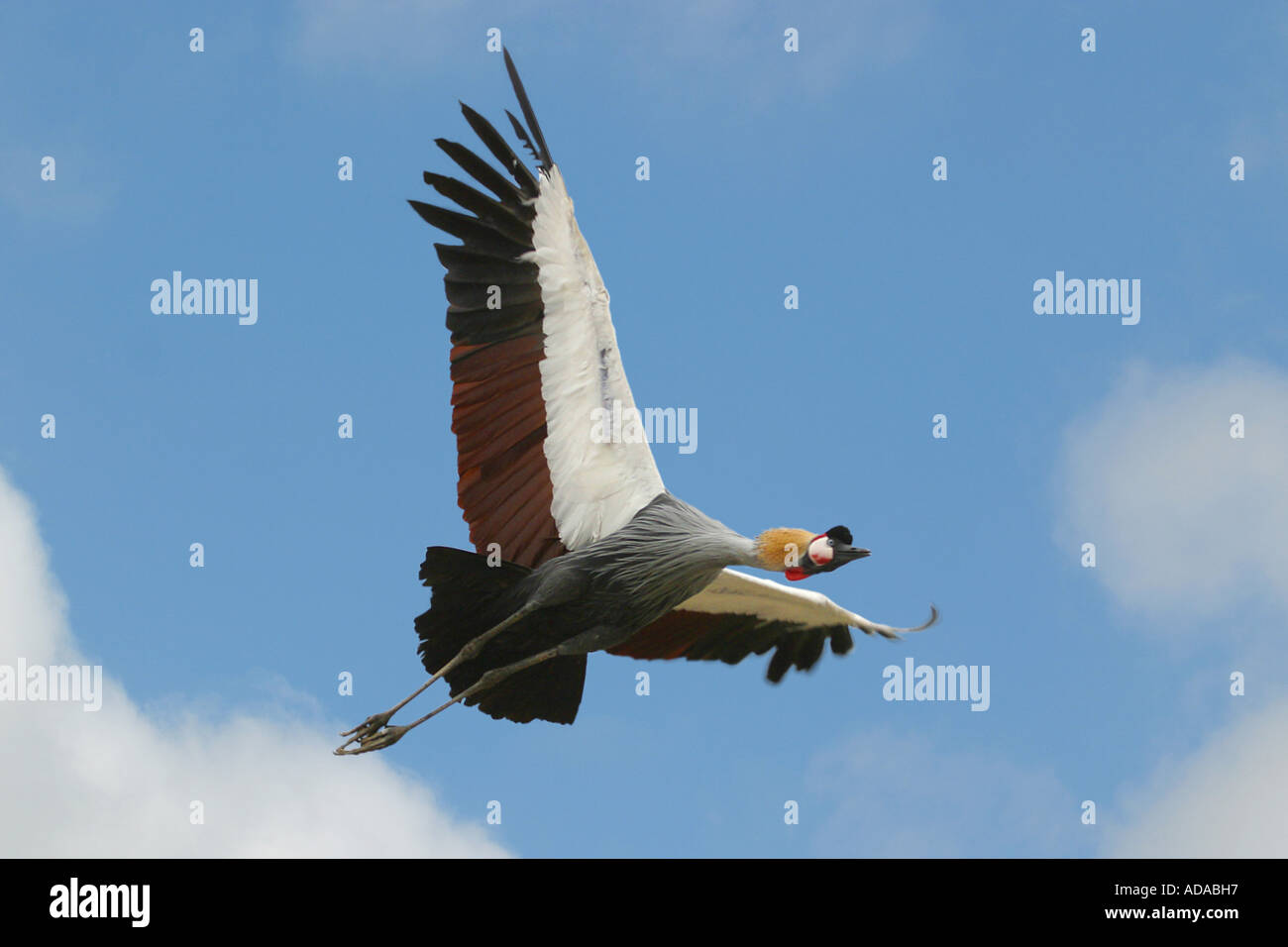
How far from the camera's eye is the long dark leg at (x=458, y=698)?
40.4 ft

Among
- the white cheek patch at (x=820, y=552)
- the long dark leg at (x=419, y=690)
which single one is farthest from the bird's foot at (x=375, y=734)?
the white cheek patch at (x=820, y=552)

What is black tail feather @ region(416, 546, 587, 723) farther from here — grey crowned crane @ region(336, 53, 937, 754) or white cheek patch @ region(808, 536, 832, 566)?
white cheek patch @ region(808, 536, 832, 566)

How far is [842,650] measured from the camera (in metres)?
14.9

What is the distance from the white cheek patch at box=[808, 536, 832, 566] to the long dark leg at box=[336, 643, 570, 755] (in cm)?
214

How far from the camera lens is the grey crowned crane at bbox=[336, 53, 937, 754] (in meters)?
12.4

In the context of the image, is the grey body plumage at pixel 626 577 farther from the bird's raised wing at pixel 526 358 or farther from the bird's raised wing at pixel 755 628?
the bird's raised wing at pixel 755 628

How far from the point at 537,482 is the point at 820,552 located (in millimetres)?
2415

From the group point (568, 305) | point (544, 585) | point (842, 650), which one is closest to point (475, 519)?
point (544, 585)

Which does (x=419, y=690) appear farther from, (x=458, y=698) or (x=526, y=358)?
(x=526, y=358)

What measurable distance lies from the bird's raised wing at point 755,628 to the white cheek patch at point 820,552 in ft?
6.82

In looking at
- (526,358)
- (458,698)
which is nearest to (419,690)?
(458,698)

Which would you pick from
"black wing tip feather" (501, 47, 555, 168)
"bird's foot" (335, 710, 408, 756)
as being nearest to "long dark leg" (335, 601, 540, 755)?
"bird's foot" (335, 710, 408, 756)

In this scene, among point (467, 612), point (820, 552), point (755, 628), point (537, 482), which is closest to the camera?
point (820, 552)

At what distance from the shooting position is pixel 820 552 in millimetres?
12266
